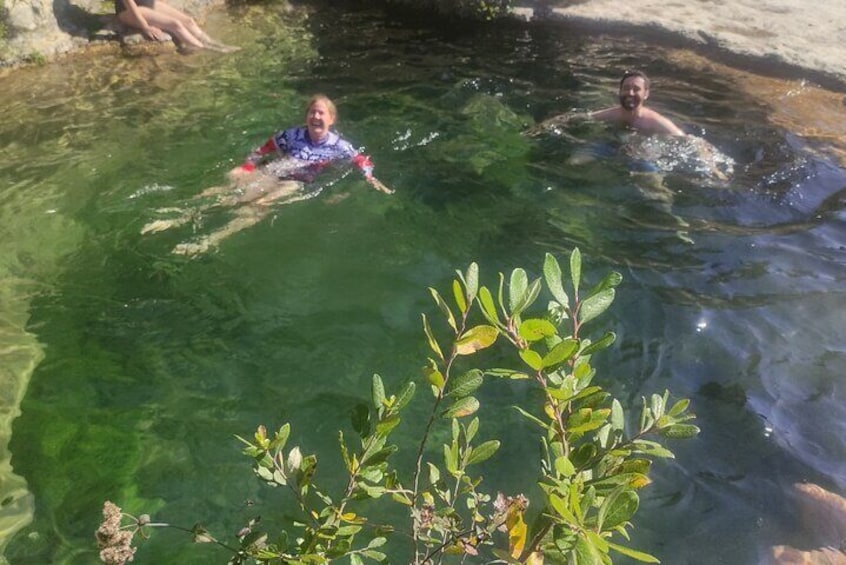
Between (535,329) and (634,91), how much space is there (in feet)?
18.8

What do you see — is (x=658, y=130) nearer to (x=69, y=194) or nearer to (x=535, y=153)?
(x=535, y=153)

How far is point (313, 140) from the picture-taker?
6.23 metres

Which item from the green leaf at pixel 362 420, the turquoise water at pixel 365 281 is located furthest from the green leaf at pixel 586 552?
the turquoise water at pixel 365 281

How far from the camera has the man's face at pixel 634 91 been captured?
6602 millimetres

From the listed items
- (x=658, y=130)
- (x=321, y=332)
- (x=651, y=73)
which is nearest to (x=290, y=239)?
(x=321, y=332)

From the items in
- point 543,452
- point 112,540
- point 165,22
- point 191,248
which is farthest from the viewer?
point 165,22

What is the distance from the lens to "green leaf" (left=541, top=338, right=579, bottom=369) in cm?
140

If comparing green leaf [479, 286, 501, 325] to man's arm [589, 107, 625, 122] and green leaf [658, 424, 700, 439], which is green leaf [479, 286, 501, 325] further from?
man's arm [589, 107, 625, 122]

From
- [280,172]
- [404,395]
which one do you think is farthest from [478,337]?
[280,172]

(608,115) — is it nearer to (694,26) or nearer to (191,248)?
(694,26)

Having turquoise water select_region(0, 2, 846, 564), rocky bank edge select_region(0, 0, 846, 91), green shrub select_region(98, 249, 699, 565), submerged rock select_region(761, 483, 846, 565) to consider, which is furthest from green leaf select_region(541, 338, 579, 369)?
rocky bank edge select_region(0, 0, 846, 91)

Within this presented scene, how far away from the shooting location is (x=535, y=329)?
1441 millimetres

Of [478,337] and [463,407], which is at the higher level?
[478,337]

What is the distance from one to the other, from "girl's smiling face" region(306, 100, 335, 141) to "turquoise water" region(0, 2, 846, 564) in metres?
0.55
